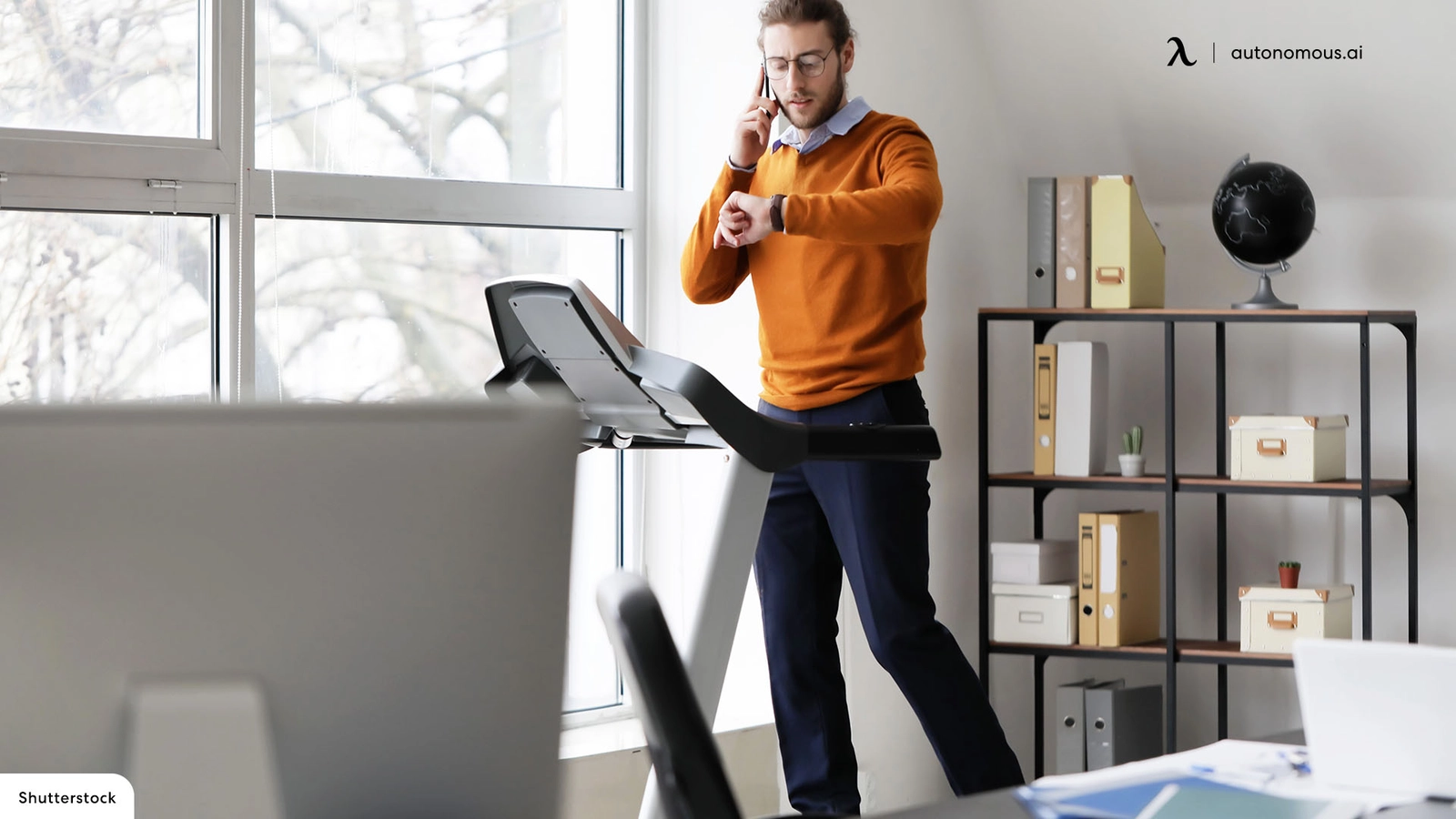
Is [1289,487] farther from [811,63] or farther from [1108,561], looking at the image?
[811,63]

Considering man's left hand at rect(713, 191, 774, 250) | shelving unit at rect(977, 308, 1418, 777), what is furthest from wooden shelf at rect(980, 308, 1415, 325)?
man's left hand at rect(713, 191, 774, 250)

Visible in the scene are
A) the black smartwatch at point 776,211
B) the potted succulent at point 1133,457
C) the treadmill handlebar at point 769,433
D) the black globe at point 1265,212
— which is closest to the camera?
the treadmill handlebar at point 769,433

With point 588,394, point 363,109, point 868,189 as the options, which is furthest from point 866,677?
point 363,109

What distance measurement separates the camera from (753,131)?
7.90ft

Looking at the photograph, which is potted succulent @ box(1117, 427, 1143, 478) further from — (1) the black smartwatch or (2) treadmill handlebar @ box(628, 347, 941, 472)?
(2) treadmill handlebar @ box(628, 347, 941, 472)

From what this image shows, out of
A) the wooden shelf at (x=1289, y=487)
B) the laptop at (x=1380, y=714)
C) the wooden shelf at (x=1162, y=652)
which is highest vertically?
the wooden shelf at (x=1289, y=487)

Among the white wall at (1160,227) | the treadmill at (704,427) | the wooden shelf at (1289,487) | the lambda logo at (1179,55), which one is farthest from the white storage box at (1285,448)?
the treadmill at (704,427)

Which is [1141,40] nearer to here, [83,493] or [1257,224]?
[1257,224]

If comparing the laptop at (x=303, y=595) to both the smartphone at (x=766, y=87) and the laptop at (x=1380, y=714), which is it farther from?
the smartphone at (x=766, y=87)

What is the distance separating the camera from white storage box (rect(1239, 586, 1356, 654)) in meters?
2.87

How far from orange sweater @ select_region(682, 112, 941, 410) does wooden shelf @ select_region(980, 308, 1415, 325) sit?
63 centimetres

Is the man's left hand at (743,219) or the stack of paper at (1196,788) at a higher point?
the man's left hand at (743,219)

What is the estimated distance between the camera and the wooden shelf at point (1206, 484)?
2875 millimetres

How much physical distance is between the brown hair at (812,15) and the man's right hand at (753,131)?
140mm
